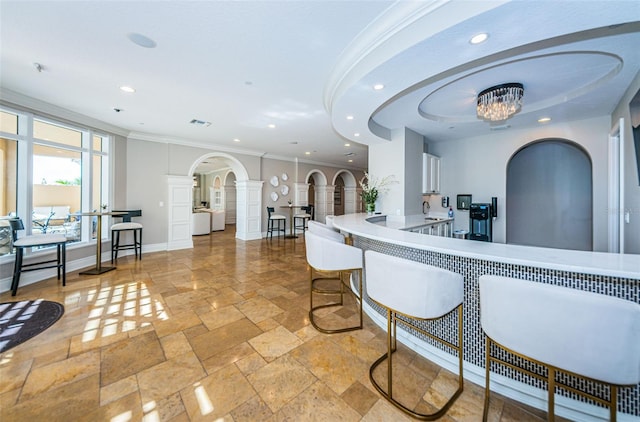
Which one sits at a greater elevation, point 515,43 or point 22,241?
point 515,43

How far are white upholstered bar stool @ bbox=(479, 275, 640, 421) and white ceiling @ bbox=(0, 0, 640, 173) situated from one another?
165 centimetres

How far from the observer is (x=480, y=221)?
15.4 feet

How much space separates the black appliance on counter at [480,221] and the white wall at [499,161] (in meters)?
0.25

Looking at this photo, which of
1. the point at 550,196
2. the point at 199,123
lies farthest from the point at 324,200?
the point at 550,196

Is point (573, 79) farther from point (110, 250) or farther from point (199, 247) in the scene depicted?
point (110, 250)

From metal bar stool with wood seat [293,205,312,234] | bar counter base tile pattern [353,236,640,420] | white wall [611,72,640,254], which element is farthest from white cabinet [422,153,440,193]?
metal bar stool with wood seat [293,205,312,234]

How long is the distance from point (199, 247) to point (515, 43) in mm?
6815

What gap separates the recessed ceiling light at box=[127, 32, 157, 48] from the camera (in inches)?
85.1

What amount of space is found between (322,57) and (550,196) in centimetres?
521

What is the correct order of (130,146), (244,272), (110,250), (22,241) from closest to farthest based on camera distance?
(22,241), (244,272), (110,250), (130,146)

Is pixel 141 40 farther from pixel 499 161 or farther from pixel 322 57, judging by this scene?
pixel 499 161

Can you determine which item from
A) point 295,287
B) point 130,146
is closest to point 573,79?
point 295,287

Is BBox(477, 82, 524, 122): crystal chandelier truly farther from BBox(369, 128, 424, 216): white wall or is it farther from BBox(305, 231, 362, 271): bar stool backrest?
BBox(305, 231, 362, 271): bar stool backrest

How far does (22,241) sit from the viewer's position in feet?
10.5
